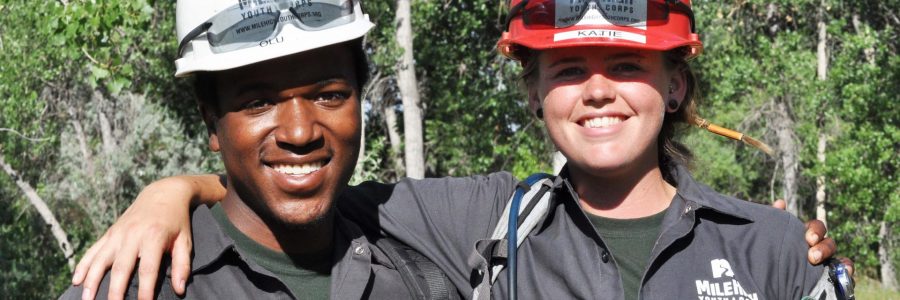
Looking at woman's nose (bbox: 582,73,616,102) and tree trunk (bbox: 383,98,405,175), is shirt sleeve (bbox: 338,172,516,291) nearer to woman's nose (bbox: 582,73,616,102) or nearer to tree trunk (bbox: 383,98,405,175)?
woman's nose (bbox: 582,73,616,102)

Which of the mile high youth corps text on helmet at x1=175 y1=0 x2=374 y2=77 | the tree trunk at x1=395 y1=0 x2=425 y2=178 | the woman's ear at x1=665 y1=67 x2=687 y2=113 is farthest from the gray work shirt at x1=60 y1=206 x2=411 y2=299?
the tree trunk at x1=395 y1=0 x2=425 y2=178

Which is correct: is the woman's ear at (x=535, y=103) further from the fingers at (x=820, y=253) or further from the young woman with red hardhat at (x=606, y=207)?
the fingers at (x=820, y=253)

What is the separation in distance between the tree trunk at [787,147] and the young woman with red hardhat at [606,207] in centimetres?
2300

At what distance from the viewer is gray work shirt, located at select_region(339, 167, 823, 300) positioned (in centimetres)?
338

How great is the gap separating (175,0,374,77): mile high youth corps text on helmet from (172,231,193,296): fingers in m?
0.50

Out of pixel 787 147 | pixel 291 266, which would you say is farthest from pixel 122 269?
pixel 787 147

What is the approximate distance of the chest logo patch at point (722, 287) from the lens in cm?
332

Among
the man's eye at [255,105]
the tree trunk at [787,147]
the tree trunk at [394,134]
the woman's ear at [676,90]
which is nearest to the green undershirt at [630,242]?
the woman's ear at [676,90]

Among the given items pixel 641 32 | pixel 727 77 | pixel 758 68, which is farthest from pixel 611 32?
pixel 758 68

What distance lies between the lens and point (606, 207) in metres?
3.68

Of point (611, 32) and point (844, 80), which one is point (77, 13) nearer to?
point (611, 32)

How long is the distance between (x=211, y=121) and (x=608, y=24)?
128 centimetres

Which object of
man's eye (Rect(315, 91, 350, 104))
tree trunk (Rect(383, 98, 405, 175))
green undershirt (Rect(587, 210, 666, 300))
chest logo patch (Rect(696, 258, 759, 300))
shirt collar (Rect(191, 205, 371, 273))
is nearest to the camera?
shirt collar (Rect(191, 205, 371, 273))

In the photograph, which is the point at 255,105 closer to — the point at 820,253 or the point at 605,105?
the point at 605,105
